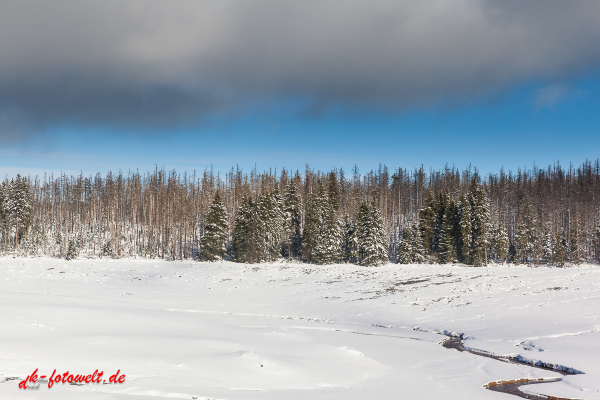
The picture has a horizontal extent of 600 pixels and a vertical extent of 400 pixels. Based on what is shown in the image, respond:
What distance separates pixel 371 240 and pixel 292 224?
1926 centimetres

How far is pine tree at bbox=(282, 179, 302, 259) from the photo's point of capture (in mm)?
71125

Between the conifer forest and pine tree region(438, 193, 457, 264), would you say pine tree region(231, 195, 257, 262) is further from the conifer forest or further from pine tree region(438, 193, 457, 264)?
pine tree region(438, 193, 457, 264)

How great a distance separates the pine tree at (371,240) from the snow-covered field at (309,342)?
2468 cm

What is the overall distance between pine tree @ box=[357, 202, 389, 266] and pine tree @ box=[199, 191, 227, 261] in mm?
22580

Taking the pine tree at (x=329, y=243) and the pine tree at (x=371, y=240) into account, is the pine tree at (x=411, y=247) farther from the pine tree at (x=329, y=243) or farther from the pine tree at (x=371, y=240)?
the pine tree at (x=329, y=243)

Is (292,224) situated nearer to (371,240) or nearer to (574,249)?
(371,240)

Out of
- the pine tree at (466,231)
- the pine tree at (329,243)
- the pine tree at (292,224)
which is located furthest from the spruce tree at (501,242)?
the pine tree at (292,224)

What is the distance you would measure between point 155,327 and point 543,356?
15439 millimetres

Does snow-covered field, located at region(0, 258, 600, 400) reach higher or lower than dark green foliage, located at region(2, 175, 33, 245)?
lower

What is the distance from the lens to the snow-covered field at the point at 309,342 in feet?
31.7

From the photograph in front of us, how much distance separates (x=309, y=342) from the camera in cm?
1593

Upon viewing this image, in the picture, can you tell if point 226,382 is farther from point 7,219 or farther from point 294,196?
point 7,219

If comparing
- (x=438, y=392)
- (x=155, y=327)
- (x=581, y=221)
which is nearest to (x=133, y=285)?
(x=155, y=327)

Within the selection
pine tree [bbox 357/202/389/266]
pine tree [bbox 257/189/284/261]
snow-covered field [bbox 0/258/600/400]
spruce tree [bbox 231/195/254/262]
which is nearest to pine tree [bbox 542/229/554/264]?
pine tree [bbox 357/202/389/266]
